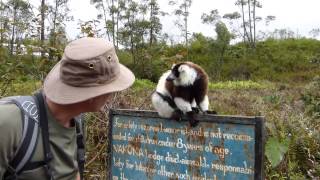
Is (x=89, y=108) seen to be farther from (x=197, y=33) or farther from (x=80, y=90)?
(x=197, y=33)

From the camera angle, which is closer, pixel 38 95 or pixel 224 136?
pixel 38 95

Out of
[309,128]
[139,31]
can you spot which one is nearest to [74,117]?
[309,128]

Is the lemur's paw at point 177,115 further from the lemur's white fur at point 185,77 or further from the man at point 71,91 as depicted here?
the man at point 71,91

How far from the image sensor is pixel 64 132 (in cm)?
237

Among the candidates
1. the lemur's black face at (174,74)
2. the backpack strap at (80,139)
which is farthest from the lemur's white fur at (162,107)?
the backpack strap at (80,139)

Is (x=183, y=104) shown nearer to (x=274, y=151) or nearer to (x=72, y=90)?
(x=274, y=151)

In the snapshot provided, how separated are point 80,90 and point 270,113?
5.55 metres

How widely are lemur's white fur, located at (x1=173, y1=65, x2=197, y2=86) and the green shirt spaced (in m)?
2.22

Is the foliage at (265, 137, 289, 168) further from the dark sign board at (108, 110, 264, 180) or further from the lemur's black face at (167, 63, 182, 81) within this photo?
the dark sign board at (108, 110, 264, 180)

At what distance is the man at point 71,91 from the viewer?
7.35 feet

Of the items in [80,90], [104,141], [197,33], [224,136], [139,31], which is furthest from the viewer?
[197,33]

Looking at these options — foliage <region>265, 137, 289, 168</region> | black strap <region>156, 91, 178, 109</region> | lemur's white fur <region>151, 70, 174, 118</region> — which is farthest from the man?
foliage <region>265, 137, 289, 168</region>

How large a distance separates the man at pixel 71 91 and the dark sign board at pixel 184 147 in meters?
1.11

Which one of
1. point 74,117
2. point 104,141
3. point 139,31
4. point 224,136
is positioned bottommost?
point 104,141
